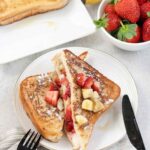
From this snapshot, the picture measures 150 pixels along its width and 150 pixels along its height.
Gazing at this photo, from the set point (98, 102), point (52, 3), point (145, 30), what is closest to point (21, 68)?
point (52, 3)

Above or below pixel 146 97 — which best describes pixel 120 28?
above

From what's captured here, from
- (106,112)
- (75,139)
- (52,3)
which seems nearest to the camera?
(75,139)

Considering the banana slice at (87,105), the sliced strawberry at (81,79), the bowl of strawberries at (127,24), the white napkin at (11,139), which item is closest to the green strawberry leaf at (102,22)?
the bowl of strawberries at (127,24)

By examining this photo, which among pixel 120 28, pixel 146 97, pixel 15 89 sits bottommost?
pixel 146 97

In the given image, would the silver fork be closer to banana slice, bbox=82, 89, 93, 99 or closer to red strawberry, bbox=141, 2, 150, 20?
banana slice, bbox=82, 89, 93, 99

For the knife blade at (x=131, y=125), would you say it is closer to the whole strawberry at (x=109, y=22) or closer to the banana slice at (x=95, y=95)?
the banana slice at (x=95, y=95)

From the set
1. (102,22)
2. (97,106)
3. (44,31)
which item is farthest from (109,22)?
(97,106)

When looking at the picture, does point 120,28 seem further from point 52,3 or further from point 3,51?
point 3,51
